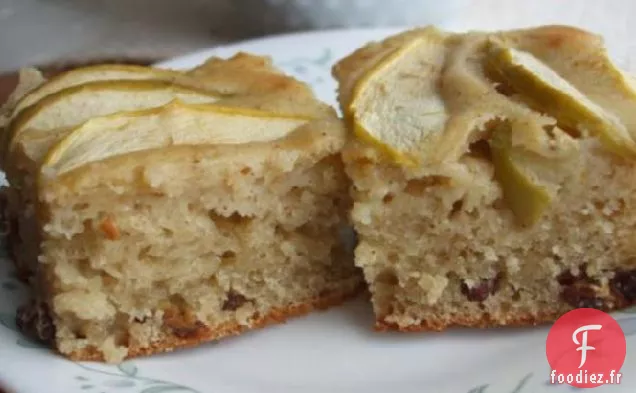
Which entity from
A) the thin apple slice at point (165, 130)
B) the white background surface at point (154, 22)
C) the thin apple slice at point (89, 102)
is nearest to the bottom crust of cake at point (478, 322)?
the thin apple slice at point (165, 130)

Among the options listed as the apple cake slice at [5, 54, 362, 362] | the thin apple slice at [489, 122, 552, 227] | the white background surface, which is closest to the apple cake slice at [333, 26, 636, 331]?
the thin apple slice at [489, 122, 552, 227]

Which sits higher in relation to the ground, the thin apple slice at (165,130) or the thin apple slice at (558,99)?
the thin apple slice at (558,99)

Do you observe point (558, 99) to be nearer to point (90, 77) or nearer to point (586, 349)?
point (586, 349)

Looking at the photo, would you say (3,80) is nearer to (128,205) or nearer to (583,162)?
(128,205)

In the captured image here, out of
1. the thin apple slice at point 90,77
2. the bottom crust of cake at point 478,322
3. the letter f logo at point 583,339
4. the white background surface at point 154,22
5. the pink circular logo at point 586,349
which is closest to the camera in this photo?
the pink circular logo at point 586,349

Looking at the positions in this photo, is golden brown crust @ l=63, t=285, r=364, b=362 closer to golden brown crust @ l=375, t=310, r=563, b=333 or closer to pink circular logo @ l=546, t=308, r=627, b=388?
golden brown crust @ l=375, t=310, r=563, b=333

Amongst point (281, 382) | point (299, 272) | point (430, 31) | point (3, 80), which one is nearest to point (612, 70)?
point (430, 31)

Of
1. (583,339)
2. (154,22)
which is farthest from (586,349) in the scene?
(154,22)

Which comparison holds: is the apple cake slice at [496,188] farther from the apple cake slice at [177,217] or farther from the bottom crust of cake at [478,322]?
the apple cake slice at [177,217]
